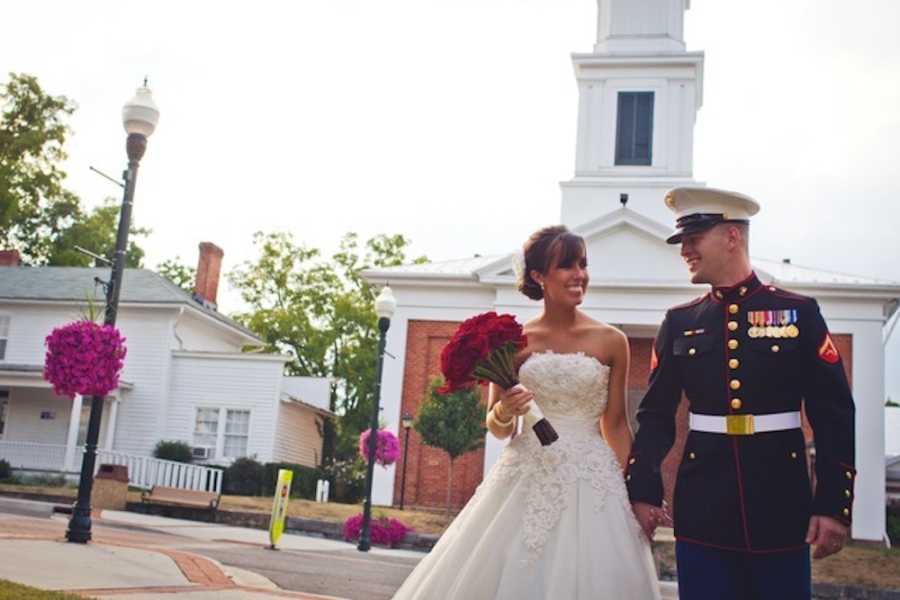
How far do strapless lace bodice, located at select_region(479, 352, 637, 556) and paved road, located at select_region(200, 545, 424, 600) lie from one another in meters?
5.66

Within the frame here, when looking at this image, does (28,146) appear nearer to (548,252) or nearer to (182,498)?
(182,498)

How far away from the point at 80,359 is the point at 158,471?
20582mm

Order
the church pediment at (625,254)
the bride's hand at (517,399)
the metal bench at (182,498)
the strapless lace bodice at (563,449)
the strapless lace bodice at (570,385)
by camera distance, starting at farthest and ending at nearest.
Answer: the church pediment at (625,254), the metal bench at (182,498), the strapless lace bodice at (570,385), the bride's hand at (517,399), the strapless lace bodice at (563,449)

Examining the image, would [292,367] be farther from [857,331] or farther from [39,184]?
[857,331]

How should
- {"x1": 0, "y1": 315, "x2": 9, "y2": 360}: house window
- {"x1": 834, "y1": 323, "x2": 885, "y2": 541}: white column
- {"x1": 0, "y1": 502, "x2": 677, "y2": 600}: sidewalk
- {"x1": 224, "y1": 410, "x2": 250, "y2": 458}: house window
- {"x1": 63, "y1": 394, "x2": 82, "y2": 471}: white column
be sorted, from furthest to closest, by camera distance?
{"x1": 0, "y1": 315, "x2": 9, "y2": 360}: house window, {"x1": 224, "y1": 410, "x2": 250, "y2": 458}: house window, {"x1": 63, "y1": 394, "x2": 82, "y2": 471}: white column, {"x1": 834, "y1": 323, "x2": 885, "y2": 541}: white column, {"x1": 0, "y1": 502, "x2": 677, "y2": 600}: sidewalk

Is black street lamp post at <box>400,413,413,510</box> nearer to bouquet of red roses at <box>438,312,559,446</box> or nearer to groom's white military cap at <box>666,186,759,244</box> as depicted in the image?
bouquet of red roses at <box>438,312,559,446</box>

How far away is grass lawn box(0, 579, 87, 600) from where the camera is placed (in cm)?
704

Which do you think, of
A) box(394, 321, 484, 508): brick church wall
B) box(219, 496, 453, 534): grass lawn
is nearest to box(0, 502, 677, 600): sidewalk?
box(219, 496, 453, 534): grass lawn

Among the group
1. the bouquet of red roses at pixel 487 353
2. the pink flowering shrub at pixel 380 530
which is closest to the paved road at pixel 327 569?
the pink flowering shrub at pixel 380 530

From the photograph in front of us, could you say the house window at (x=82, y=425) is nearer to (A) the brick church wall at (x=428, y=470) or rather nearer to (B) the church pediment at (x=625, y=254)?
(A) the brick church wall at (x=428, y=470)

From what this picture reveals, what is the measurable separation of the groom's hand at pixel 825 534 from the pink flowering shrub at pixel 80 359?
35.2ft

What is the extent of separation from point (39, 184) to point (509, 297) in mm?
26715

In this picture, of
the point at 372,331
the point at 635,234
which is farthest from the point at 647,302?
the point at 372,331

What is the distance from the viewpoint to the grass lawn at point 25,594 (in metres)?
7.04
